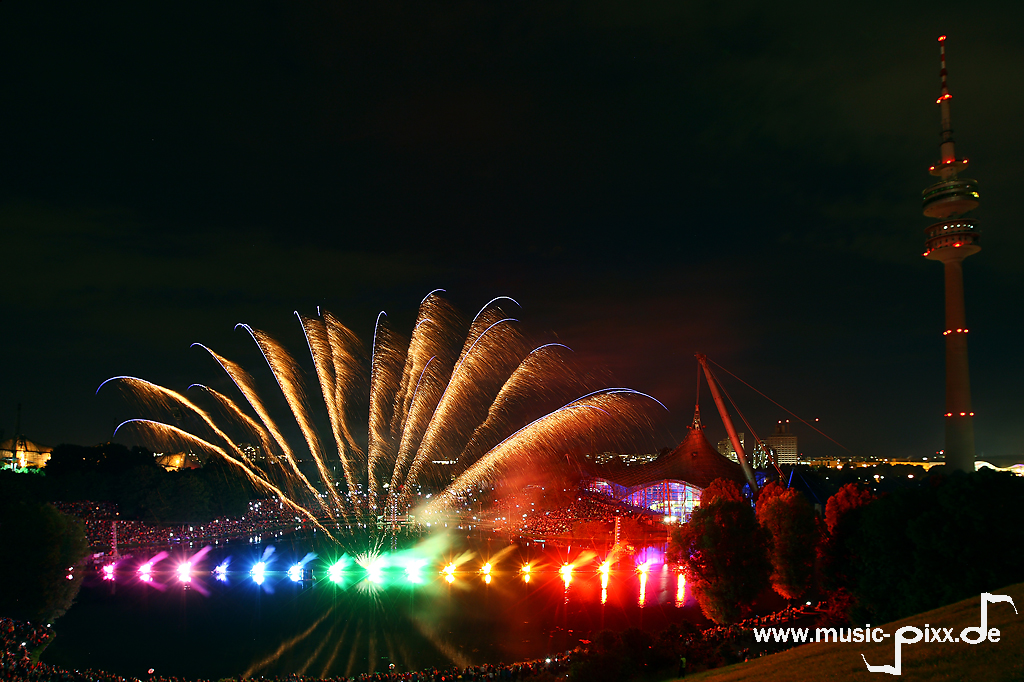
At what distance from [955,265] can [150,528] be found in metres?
107

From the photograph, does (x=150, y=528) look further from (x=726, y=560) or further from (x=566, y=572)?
(x=726, y=560)

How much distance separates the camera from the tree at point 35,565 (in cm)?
3062

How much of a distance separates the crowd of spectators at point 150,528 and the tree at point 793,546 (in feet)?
145

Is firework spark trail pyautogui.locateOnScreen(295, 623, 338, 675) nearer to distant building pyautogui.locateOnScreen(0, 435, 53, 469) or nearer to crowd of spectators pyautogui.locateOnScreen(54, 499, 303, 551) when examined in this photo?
crowd of spectators pyautogui.locateOnScreen(54, 499, 303, 551)

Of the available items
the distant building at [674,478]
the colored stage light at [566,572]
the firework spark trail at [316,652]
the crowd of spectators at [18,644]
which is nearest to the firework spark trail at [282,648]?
the firework spark trail at [316,652]

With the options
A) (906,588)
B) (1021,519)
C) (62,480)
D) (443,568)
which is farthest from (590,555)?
(62,480)

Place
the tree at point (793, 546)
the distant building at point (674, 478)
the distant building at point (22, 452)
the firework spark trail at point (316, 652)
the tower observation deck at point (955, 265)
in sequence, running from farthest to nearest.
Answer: the distant building at point (22, 452)
the tower observation deck at point (955, 265)
the distant building at point (674, 478)
the tree at point (793, 546)
the firework spark trail at point (316, 652)

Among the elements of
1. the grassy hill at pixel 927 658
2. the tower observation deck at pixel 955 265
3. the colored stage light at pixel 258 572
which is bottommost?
the colored stage light at pixel 258 572

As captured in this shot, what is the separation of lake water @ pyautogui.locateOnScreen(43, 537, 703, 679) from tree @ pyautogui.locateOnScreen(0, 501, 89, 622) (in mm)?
1809

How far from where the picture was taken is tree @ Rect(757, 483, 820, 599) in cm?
3341

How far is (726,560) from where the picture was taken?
30469 mm

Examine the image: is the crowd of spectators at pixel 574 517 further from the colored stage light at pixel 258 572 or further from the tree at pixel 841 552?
the colored stage light at pixel 258 572

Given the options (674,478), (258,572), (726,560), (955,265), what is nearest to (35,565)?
(258,572)

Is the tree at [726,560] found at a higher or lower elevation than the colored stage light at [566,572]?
higher
